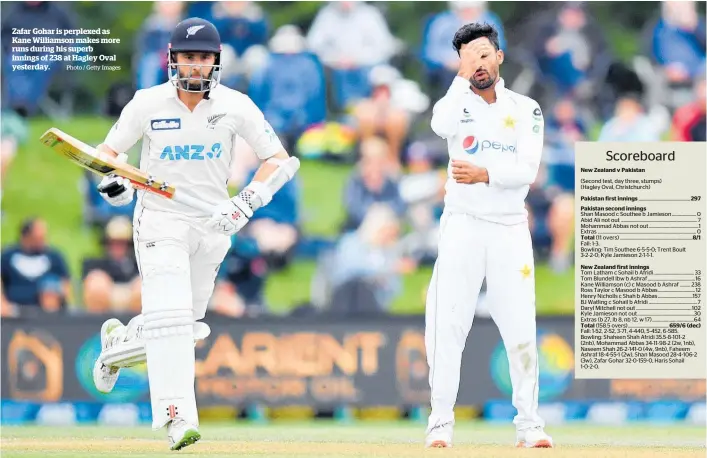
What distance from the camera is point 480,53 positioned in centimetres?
851

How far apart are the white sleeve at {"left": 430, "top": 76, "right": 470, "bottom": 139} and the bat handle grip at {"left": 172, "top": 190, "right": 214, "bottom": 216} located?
1.35m

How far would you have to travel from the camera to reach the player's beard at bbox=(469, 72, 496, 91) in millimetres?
8594

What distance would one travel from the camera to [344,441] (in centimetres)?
965

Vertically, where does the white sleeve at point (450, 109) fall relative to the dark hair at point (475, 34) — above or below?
below

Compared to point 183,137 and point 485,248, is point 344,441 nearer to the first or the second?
point 485,248

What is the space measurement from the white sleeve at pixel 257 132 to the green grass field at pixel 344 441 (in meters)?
1.71

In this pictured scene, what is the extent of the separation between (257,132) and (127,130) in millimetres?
738

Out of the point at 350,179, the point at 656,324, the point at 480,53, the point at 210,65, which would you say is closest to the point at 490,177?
the point at 480,53

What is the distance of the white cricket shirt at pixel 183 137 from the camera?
866 centimetres

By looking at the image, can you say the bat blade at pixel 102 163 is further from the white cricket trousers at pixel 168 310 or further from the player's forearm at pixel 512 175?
the player's forearm at pixel 512 175

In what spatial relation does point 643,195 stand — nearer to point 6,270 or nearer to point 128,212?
point 128,212

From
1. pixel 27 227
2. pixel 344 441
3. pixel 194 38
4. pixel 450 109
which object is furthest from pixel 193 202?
pixel 27 227

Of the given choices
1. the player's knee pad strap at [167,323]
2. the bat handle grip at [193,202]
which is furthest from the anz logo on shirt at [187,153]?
the player's knee pad strap at [167,323]

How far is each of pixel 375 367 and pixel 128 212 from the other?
243 centimetres
